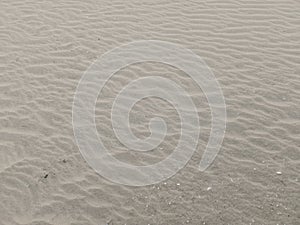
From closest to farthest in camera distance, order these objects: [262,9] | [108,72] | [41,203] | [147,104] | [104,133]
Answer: [41,203] < [104,133] < [147,104] < [108,72] < [262,9]

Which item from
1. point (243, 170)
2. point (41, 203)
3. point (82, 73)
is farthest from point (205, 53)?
point (41, 203)

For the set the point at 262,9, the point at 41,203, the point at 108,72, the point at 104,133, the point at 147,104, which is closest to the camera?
the point at 41,203

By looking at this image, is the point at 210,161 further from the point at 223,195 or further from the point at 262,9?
the point at 262,9

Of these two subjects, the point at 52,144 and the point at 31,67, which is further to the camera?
the point at 31,67

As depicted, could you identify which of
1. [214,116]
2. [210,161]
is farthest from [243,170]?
[214,116]

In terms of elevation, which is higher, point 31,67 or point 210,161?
point 31,67

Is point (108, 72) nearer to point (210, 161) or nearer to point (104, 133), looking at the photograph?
point (104, 133)

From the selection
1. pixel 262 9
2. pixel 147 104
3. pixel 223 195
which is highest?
pixel 262 9
